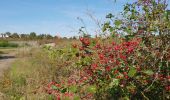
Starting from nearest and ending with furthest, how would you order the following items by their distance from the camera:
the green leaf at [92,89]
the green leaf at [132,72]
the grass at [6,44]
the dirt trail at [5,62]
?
the green leaf at [132,72], the green leaf at [92,89], the dirt trail at [5,62], the grass at [6,44]

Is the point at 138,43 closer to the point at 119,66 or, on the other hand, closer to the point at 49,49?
the point at 119,66

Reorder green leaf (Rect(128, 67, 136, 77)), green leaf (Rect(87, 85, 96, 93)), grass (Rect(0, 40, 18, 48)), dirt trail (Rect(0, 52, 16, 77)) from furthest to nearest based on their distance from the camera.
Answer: grass (Rect(0, 40, 18, 48)), dirt trail (Rect(0, 52, 16, 77)), green leaf (Rect(87, 85, 96, 93)), green leaf (Rect(128, 67, 136, 77))

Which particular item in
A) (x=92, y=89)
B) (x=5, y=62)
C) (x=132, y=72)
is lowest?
(x=5, y=62)

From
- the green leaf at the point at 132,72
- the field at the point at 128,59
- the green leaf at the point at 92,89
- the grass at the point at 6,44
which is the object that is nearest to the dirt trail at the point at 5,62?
the field at the point at 128,59

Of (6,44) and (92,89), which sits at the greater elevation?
(92,89)

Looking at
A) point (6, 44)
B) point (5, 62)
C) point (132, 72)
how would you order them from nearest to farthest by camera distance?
point (132, 72) < point (5, 62) < point (6, 44)

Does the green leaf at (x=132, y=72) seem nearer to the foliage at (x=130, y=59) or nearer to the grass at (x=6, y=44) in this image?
the foliage at (x=130, y=59)

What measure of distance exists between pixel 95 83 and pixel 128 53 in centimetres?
81

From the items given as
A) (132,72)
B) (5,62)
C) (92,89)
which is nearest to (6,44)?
(5,62)

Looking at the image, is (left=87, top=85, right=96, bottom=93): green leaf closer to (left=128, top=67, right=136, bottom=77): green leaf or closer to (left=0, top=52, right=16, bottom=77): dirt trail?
(left=128, top=67, right=136, bottom=77): green leaf

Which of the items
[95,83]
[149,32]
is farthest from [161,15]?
[95,83]

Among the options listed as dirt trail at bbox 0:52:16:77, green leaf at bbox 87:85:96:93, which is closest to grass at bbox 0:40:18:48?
dirt trail at bbox 0:52:16:77

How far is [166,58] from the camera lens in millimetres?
5156

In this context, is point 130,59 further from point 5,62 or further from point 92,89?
point 5,62
